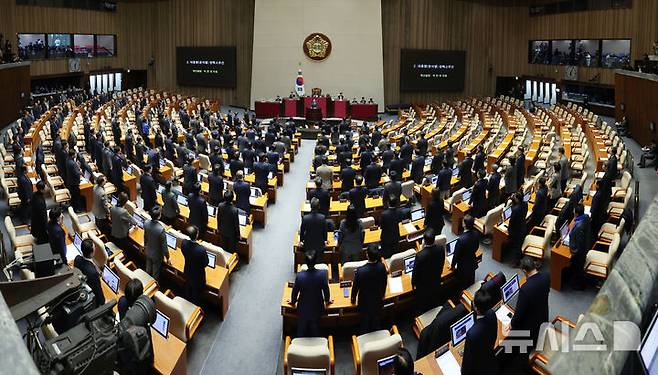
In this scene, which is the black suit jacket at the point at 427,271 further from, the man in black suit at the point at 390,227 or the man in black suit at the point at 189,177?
the man in black suit at the point at 189,177

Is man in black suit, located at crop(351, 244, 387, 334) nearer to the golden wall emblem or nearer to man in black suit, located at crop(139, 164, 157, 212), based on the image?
man in black suit, located at crop(139, 164, 157, 212)

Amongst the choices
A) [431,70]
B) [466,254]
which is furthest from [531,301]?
[431,70]

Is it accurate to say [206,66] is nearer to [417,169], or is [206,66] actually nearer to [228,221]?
[417,169]

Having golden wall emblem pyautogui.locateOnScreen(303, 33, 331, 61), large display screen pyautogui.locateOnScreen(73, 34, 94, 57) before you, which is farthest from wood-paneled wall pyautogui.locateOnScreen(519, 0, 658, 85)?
large display screen pyautogui.locateOnScreen(73, 34, 94, 57)

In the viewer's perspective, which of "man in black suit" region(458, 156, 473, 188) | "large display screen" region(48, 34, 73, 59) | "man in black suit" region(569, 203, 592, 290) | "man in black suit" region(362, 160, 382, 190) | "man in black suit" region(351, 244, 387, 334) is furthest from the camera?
"large display screen" region(48, 34, 73, 59)

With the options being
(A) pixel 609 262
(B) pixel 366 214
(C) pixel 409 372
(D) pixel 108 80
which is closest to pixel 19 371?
(C) pixel 409 372

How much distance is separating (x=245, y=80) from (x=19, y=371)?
33106 millimetres

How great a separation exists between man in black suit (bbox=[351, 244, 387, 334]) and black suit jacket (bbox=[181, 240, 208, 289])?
80.8 inches

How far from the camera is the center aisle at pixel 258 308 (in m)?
6.44

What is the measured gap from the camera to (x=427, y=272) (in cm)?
688

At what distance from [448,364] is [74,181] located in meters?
9.41

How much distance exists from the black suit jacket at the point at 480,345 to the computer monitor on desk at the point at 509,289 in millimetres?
1444

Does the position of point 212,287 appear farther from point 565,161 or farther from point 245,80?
point 245,80

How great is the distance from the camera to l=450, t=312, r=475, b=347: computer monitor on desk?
5.34m
